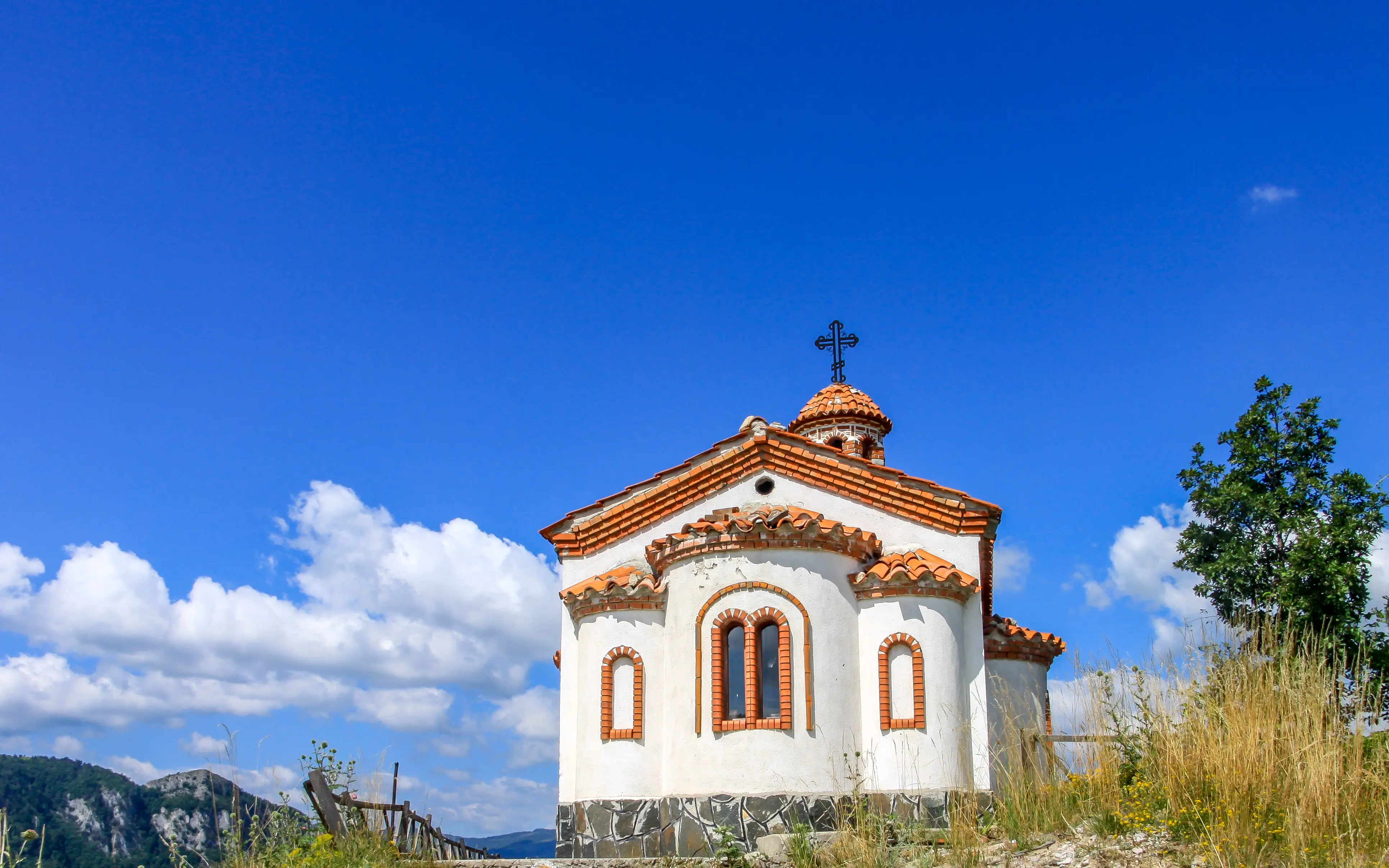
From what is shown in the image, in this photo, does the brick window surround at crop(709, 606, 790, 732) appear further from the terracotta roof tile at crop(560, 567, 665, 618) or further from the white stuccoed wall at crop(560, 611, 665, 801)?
the terracotta roof tile at crop(560, 567, 665, 618)

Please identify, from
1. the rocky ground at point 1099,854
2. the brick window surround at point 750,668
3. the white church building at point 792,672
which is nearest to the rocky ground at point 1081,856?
the rocky ground at point 1099,854

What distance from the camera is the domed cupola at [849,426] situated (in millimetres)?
28844

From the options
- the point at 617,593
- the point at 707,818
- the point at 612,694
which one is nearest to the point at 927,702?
the point at 707,818

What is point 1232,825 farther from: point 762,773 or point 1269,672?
point 762,773

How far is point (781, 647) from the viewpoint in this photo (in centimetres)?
1658

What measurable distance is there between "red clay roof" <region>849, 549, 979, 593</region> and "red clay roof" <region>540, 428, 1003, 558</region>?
1149mm

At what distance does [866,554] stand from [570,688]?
5.85 meters

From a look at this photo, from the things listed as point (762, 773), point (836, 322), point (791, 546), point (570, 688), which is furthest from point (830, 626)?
point (836, 322)

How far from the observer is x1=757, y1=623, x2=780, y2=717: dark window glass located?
16547 millimetres

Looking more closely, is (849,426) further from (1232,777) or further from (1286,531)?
(1232,777)

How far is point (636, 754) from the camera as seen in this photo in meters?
17.4

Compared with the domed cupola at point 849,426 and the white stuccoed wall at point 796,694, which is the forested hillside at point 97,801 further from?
the white stuccoed wall at point 796,694

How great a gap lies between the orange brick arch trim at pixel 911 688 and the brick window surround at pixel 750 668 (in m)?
1.55

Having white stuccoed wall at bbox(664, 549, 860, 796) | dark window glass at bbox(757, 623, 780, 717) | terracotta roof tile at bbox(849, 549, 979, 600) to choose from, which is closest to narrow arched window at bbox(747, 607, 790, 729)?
dark window glass at bbox(757, 623, 780, 717)
